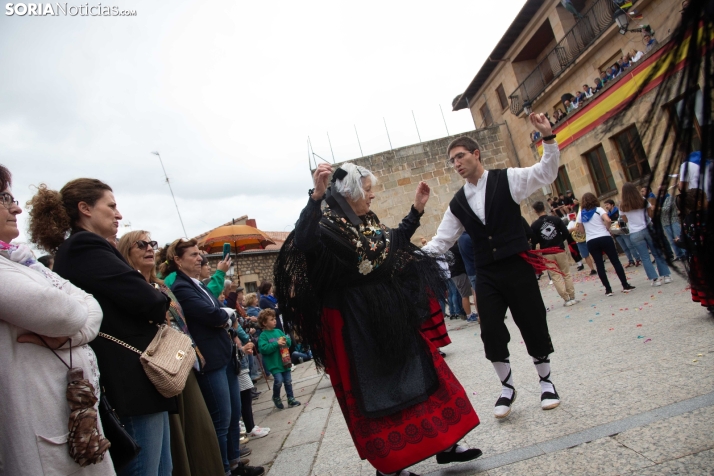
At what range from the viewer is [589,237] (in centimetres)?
753

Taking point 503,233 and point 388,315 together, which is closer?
point 388,315

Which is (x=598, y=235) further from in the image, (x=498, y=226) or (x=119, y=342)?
(x=119, y=342)

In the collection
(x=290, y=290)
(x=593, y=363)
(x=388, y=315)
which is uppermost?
(x=290, y=290)

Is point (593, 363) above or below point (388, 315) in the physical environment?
below

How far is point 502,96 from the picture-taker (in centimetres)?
2108

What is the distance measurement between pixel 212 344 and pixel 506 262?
208 cm

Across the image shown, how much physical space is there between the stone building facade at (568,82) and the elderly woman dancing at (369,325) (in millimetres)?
8288

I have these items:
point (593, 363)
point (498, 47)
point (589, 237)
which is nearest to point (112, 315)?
point (593, 363)

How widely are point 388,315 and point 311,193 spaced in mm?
729

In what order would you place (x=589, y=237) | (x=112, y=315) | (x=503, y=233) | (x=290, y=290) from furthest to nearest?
(x=589, y=237), (x=503, y=233), (x=290, y=290), (x=112, y=315)

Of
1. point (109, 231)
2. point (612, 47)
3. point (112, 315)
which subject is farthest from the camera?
point (612, 47)

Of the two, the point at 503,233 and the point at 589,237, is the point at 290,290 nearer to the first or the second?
the point at 503,233

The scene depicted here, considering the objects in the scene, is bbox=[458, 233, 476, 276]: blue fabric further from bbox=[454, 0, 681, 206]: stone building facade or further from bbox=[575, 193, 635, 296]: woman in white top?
bbox=[454, 0, 681, 206]: stone building facade

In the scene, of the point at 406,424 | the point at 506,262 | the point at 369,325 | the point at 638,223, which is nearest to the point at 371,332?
the point at 369,325
